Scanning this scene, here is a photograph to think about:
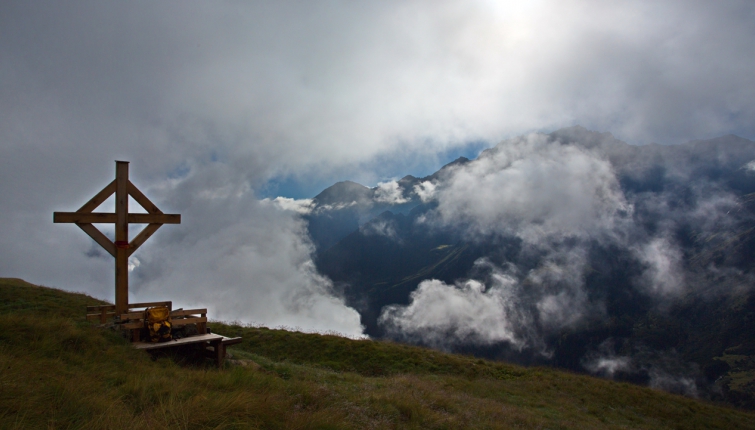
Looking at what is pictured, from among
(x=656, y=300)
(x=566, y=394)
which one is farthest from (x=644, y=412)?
(x=656, y=300)

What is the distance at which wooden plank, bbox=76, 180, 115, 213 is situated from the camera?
953 centimetres

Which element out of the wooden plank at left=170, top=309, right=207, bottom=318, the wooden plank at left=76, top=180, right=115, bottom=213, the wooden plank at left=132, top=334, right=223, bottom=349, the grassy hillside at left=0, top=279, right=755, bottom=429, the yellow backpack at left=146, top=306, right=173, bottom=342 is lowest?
the grassy hillside at left=0, top=279, right=755, bottom=429

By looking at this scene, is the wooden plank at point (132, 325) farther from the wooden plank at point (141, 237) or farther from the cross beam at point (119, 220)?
the wooden plank at point (141, 237)

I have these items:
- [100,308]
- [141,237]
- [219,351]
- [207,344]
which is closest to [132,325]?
[100,308]

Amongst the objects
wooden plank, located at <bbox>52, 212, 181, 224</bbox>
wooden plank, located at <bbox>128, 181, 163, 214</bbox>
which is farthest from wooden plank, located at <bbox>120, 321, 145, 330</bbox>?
wooden plank, located at <bbox>128, 181, 163, 214</bbox>

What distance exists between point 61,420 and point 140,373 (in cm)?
235

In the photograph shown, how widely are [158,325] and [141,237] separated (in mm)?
2762

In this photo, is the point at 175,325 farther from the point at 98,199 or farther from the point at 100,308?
the point at 98,199

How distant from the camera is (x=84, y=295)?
21.0 metres

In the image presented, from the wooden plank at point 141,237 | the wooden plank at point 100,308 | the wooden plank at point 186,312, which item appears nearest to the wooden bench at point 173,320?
the wooden plank at point 186,312

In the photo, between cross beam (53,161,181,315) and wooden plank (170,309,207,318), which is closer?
cross beam (53,161,181,315)

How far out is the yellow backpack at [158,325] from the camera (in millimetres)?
8891

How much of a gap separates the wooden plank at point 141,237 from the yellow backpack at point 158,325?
2.07 m

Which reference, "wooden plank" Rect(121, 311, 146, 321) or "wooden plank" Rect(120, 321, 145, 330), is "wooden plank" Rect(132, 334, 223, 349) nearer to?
"wooden plank" Rect(120, 321, 145, 330)
